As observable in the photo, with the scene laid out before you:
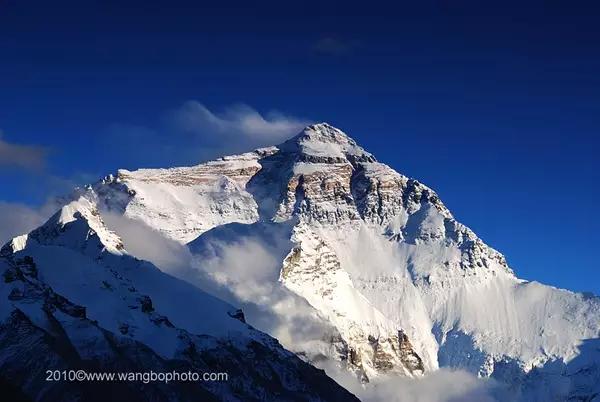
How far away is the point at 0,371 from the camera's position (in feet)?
655

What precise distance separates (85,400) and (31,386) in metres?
9.66

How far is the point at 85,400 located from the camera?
200 meters

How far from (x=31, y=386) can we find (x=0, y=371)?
646cm

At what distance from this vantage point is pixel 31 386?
198000mm

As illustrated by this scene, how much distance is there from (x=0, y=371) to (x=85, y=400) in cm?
1577
